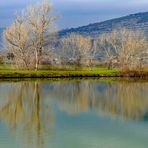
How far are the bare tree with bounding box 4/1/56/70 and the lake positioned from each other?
35.6 metres

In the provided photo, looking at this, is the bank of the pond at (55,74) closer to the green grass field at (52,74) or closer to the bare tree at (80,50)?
the green grass field at (52,74)

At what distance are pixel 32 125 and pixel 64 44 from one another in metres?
109

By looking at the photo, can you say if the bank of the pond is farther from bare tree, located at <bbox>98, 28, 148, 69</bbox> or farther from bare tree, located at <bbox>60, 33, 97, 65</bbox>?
bare tree, located at <bbox>60, 33, 97, 65</bbox>

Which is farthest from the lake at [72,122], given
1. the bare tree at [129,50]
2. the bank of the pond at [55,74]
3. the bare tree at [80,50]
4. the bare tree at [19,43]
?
the bare tree at [80,50]

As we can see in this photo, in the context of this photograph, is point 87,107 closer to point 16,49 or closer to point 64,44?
point 16,49

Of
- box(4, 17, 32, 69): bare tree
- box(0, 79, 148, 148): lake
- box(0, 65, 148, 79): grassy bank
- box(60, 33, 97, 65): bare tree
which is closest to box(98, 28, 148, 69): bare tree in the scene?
box(60, 33, 97, 65): bare tree

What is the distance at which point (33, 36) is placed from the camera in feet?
233

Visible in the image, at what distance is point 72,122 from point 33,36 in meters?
50.0

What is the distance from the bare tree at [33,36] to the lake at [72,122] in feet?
117

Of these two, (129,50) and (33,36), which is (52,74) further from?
(129,50)

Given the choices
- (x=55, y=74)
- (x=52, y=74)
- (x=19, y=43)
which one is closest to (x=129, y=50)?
(x=19, y=43)

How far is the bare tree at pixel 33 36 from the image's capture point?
70.1 metres

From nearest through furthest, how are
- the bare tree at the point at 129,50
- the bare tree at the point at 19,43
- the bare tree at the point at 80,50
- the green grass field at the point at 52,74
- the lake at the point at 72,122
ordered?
the lake at the point at 72,122
the green grass field at the point at 52,74
the bare tree at the point at 19,43
the bare tree at the point at 129,50
the bare tree at the point at 80,50

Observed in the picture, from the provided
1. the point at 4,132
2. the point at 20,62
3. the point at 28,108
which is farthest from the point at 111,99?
the point at 20,62
